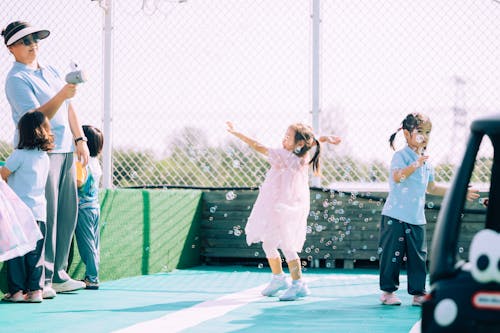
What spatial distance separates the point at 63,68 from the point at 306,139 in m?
3.38

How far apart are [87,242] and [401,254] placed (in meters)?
2.52

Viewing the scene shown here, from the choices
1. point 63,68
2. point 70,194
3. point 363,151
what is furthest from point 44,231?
point 363,151

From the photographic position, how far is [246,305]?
5.61 metres

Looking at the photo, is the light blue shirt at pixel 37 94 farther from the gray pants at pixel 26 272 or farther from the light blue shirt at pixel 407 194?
the light blue shirt at pixel 407 194

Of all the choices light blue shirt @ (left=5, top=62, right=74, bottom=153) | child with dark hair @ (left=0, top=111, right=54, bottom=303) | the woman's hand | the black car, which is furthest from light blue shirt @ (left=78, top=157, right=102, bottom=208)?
the black car

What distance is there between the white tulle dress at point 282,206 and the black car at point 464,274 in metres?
4.15

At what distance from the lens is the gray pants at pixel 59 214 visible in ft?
19.3

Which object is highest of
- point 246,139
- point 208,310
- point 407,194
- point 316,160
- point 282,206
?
point 246,139

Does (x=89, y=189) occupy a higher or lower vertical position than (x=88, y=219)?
higher

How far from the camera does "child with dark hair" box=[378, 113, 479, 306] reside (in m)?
5.80

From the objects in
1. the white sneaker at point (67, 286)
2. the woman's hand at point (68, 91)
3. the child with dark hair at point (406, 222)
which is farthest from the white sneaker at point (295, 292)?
the woman's hand at point (68, 91)

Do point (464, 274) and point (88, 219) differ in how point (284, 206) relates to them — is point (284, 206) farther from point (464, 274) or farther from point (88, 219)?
point (464, 274)

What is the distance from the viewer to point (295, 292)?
6.06 metres

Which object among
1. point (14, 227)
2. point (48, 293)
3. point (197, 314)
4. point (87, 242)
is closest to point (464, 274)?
point (197, 314)
